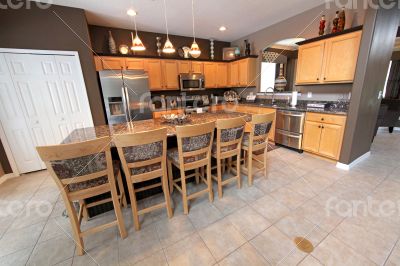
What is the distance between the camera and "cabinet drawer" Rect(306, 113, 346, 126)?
8.93 ft

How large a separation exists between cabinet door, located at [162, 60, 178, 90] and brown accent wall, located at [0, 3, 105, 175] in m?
1.68

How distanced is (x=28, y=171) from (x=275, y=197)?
4.25 m

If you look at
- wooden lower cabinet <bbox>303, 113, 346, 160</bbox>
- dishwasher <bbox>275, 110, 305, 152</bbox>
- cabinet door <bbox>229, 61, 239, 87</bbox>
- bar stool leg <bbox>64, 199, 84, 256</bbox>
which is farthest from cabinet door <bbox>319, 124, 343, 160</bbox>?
bar stool leg <bbox>64, 199, 84, 256</bbox>

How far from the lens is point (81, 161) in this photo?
4.39ft

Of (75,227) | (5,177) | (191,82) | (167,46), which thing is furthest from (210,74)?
(5,177)

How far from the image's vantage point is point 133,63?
3.99m

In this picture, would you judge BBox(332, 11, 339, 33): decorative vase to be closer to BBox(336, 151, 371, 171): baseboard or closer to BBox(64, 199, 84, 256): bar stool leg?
BBox(336, 151, 371, 171): baseboard

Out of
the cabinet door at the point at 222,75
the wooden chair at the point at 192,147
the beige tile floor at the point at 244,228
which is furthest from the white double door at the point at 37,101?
the cabinet door at the point at 222,75

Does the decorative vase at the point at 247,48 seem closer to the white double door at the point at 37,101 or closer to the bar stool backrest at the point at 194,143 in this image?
the bar stool backrest at the point at 194,143

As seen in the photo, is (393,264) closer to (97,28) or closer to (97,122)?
(97,122)

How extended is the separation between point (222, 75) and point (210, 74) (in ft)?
1.52

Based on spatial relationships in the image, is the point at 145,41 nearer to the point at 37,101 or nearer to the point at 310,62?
the point at 37,101

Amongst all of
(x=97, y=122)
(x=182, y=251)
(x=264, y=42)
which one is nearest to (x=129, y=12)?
(x=97, y=122)

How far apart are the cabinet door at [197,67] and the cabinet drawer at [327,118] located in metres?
3.05
